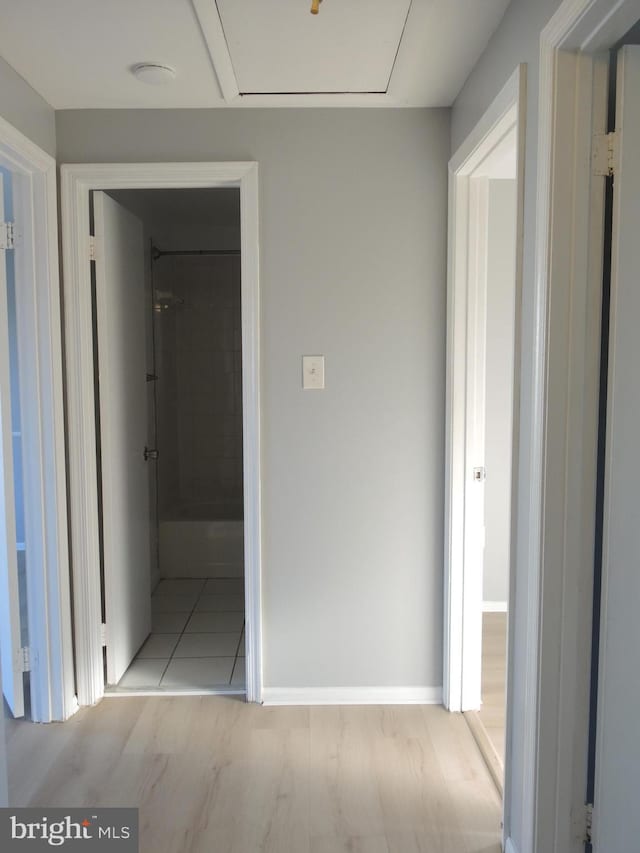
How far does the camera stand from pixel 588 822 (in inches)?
60.6

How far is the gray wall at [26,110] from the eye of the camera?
1.96 m

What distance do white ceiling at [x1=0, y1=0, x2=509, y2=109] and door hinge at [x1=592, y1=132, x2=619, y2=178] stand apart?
54 centimetres

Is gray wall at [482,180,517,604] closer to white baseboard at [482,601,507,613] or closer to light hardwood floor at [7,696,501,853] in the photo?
white baseboard at [482,601,507,613]

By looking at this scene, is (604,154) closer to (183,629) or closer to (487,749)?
(487,749)

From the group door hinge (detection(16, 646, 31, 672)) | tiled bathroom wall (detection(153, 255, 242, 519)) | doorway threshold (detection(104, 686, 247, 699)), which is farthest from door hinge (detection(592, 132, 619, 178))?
tiled bathroom wall (detection(153, 255, 242, 519))

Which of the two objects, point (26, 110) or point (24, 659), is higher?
point (26, 110)

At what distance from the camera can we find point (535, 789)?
1547mm

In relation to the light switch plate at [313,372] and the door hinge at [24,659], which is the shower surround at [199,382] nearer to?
the door hinge at [24,659]

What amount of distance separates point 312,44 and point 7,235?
1231 mm

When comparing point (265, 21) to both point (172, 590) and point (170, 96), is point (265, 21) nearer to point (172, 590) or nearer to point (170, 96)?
point (170, 96)

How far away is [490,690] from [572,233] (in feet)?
6.57

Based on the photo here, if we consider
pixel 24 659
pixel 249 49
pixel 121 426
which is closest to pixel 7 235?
pixel 121 426

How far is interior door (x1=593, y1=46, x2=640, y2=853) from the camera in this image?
1.37 metres

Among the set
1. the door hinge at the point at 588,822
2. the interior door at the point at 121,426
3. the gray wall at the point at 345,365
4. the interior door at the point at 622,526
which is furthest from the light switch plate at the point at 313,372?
the door hinge at the point at 588,822
